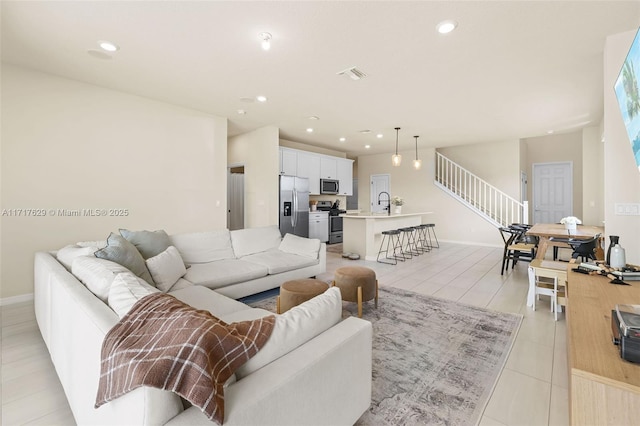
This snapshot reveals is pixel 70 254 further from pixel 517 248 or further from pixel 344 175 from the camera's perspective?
pixel 344 175

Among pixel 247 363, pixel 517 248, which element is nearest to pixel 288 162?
pixel 517 248

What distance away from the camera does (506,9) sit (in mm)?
2289

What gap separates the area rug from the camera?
5.36 ft

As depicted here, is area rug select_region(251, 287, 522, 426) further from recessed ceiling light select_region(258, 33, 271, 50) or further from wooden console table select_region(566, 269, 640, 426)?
recessed ceiling light select_region(258, 33, 271, 50)

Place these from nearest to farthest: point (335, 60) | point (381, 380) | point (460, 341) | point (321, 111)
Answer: point (381, 380), point (460, 341), point (335, 60), point (321, 111)

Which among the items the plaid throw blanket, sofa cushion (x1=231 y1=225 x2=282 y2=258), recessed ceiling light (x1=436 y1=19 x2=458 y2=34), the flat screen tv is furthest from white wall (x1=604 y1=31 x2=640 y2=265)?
sofa cushion (x1=231 y1=225 x2=282 y2=258)

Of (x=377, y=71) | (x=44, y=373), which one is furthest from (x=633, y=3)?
(x=44, y=373)

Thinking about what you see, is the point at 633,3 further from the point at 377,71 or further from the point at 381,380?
the point at 381,380

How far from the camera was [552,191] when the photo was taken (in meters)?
8.05

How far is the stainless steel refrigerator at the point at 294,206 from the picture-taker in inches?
253

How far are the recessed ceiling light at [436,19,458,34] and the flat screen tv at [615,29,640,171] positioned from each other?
1249 millimetres

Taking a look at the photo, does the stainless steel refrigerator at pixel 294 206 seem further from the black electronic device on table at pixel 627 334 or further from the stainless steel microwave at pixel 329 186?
the black electronic device on table at pixel 627 334

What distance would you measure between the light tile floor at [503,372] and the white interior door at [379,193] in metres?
5.35

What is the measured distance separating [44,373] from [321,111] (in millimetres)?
4704
